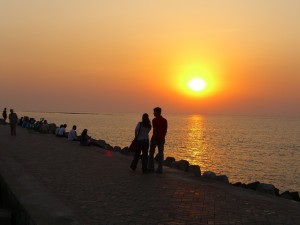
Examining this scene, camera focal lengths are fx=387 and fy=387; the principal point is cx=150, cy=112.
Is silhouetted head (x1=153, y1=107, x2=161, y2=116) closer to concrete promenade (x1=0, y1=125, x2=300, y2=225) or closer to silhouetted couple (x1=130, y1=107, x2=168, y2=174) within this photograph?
silhouetted couple (x1=130, y1=107, x2=168, y2=174)

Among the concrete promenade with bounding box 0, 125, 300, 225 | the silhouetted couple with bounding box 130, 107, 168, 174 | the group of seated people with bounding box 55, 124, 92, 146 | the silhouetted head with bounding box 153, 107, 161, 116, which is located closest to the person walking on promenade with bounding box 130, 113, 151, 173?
the silhouetted couple with bounding box 130, 107, 168, 174

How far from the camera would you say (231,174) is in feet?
116

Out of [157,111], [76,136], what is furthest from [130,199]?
[76,136]

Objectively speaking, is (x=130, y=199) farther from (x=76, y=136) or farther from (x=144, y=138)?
(x=76, y=136)

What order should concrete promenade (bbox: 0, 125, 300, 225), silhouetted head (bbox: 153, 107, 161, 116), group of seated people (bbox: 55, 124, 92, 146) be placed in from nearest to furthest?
concrete promenade (bbox: 0, 125, 300, 225)
silhouetted head (bbox: 153, 107, 161, 116)
group of seated people (bbox: 55, 124, 92, 146)

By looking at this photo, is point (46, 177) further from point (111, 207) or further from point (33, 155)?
point (33, 155)

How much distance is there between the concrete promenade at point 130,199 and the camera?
696 centimetres

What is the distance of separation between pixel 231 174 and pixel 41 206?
30.0m

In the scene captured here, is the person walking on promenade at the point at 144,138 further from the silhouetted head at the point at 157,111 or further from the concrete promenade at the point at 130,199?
the concrete promenade at the point at 130,199

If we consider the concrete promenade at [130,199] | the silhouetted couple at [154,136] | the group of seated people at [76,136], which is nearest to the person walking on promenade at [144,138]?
the silhouetted couple at [154,136]

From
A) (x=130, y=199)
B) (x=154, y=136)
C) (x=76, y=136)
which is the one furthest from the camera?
(x=76, y=136)

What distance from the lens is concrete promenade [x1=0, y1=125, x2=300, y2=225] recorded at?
6.96 m

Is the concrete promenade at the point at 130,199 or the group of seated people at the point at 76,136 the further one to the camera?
the group of seated people at the point at 76,136

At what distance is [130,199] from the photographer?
842 centimetres
